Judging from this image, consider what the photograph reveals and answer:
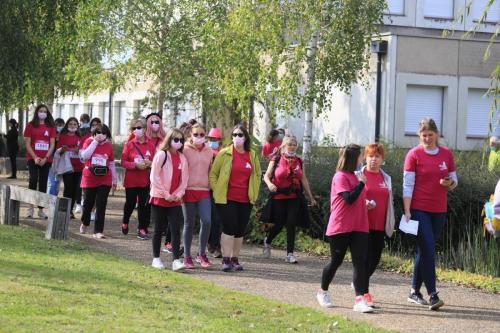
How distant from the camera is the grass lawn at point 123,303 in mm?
9344

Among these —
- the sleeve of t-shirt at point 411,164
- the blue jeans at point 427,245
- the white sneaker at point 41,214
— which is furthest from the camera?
the white sneaker at point 41,214

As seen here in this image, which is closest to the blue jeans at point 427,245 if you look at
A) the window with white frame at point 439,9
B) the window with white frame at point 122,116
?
the window with white frame at point 439,9

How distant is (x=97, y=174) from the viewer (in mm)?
17312

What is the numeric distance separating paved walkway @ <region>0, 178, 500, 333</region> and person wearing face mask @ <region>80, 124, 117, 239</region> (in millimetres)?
518

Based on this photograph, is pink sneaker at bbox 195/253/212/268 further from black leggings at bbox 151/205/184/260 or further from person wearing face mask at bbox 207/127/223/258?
person wearing face mask at bbox 207/127/223/258

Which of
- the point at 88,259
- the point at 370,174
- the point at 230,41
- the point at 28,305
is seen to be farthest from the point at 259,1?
the point at 28,305

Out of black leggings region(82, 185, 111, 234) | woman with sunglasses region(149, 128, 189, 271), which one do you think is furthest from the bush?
woman with sunglasses region(149, 128, 189, 271)

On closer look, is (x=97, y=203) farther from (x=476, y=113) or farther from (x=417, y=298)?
(x=476, y=113)

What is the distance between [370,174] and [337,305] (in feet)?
4.64

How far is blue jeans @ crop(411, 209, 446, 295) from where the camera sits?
37.2 ft

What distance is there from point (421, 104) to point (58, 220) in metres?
18.7

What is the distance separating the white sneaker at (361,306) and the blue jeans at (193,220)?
3445 mm

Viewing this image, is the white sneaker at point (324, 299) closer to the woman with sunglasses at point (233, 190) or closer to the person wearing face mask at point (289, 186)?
the woman with sunglasses at point (233, 190)

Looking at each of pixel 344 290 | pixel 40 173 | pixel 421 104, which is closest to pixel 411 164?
pixel 344 290
